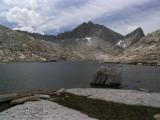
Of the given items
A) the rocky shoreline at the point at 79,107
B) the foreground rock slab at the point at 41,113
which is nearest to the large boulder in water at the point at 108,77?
the rocky shoreline at the point at 79,107

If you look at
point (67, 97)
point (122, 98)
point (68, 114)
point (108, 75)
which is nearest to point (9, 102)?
point (67, 97)

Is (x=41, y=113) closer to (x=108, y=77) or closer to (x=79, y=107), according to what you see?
(x=79, y=107)

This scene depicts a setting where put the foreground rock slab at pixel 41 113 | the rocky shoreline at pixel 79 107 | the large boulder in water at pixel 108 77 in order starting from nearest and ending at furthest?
the foreground rock slab at pixel 41 113, the rocky shoreline at pixel 79 107, the large boulder in water at pixel 108 77

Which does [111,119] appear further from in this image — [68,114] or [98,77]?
[98,77]

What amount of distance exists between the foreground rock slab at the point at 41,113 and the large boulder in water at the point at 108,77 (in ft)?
135

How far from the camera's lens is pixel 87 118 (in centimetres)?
3716

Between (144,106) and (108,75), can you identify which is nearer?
(144,106)

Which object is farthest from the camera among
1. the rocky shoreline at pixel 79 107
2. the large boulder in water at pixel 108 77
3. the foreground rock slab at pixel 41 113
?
the large boulder in water at pixel 108 77

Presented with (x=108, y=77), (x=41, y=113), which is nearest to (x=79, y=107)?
(x=41, y=113)

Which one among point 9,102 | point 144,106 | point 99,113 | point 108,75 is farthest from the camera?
point 108,75

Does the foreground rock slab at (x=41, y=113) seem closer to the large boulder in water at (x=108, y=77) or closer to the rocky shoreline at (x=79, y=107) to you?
the rocky shoreline at (x=79, y=107)

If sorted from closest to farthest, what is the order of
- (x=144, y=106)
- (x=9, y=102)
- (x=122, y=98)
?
(x=144, y=106) → (x=9, y=102) → (x=122, y=98)

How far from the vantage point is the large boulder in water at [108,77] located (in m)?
83.6

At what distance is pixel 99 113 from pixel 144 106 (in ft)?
31.0
